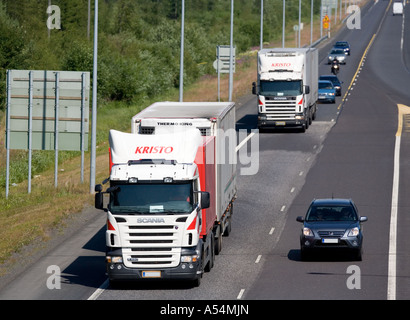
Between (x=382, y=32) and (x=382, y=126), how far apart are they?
8443 centimetres

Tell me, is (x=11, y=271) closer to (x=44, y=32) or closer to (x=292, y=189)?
(x=292, y=189)

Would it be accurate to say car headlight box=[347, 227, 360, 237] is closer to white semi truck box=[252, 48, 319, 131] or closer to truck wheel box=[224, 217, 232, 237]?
truck wheel box=[224, 217, 232, 237]

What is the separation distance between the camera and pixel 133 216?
25016 millimetres

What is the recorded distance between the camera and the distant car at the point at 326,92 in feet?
233

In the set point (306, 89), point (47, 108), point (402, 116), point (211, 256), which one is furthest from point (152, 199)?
point (402, 116)

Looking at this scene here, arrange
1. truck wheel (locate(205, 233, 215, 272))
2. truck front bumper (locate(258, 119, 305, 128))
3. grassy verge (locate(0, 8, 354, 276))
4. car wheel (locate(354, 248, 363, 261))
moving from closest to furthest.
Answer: truck wheel (locate(205, 233, 215, 272))
car wheel (locate(354, 248, 363, 261))
grassy verge (locate(0, 8, 354, 276))
truck front bumper (locate(258, 119, 305, 128))

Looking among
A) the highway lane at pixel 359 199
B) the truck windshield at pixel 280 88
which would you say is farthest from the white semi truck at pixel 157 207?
the truck windshield at pixel 280 88

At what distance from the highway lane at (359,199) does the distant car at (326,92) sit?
1278 mm

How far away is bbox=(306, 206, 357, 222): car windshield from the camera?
30.0 m

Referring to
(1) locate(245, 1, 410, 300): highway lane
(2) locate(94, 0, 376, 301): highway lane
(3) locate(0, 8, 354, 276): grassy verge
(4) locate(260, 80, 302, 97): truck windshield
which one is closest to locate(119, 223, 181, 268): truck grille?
(2) locate(94, 0, 376, 301): highway lane

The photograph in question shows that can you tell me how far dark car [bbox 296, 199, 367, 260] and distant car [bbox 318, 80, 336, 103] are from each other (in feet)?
135

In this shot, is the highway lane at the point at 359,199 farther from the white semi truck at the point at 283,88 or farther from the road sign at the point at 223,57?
the road sign at the point at 223,57

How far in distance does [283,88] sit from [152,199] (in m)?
32.1
